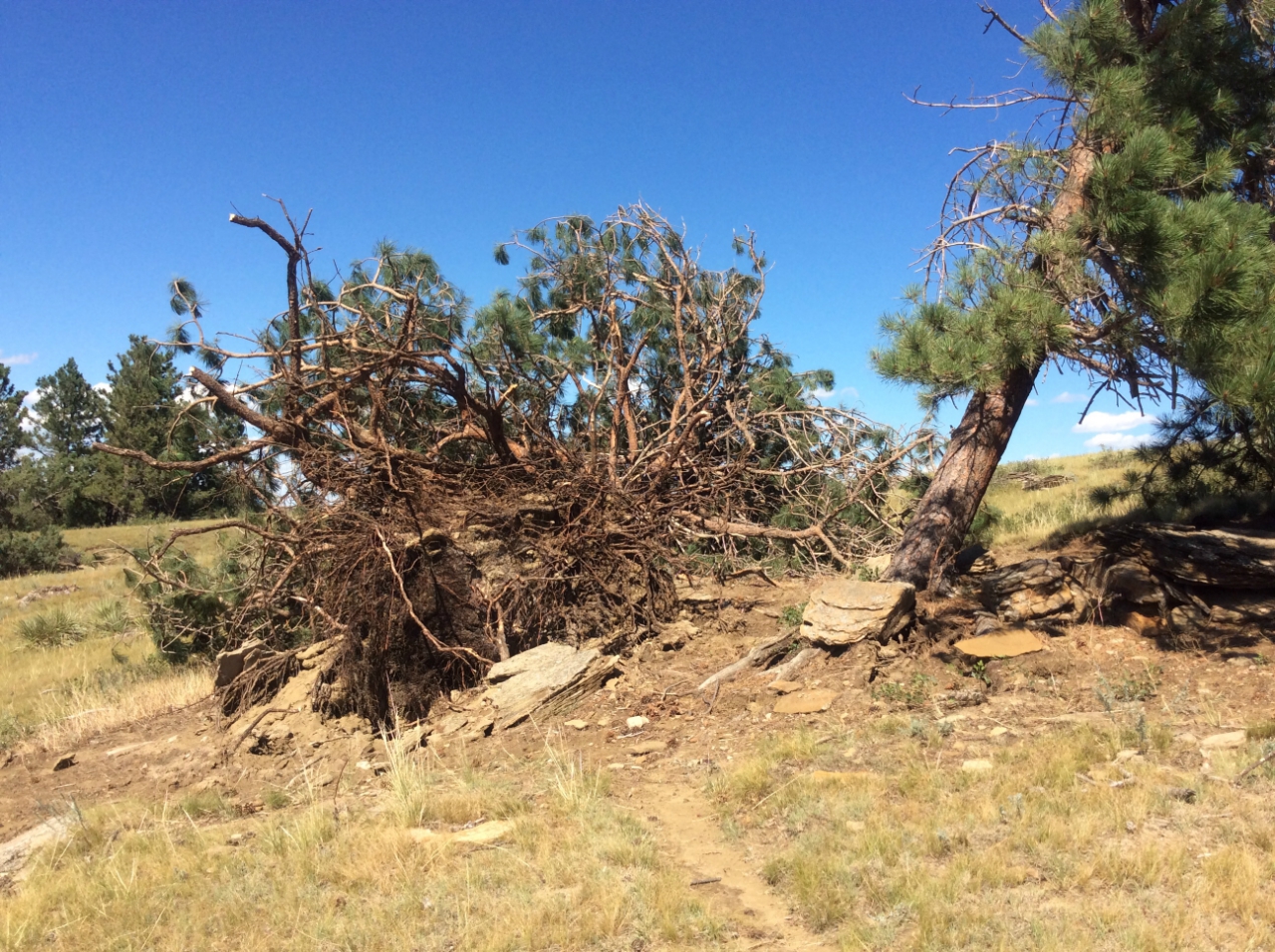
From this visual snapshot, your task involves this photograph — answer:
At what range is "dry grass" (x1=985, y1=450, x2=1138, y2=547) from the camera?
9641mm

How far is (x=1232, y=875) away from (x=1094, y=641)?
2.91 metres

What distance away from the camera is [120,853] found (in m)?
4.56

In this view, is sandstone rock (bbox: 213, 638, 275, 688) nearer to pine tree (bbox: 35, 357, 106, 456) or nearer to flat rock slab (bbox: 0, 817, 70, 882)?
flat rock slab (bbox: 0, 817, 70, 882)

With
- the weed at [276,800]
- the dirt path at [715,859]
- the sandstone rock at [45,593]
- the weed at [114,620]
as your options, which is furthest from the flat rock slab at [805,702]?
the sandstone rock at [45,593]

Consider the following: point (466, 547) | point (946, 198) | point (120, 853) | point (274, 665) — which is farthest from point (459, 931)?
point (946, 198)

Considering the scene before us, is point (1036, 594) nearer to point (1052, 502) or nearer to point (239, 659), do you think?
point (239, 659)

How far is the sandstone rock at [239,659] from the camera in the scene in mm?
7832

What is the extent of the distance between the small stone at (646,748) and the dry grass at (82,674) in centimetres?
509


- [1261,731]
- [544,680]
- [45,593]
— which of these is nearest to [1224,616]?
[1261,731]

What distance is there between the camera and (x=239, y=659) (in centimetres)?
789

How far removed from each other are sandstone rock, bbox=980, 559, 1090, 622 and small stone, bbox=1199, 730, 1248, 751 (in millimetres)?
1785

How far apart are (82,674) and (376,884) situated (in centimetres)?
906

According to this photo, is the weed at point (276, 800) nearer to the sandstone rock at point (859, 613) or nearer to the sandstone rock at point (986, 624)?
the sandstone rock at point (859, 613)

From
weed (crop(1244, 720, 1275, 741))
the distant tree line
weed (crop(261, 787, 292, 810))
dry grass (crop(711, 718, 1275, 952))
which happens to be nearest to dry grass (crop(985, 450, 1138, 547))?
weed (crop(1244, 720, 1275, 741))
